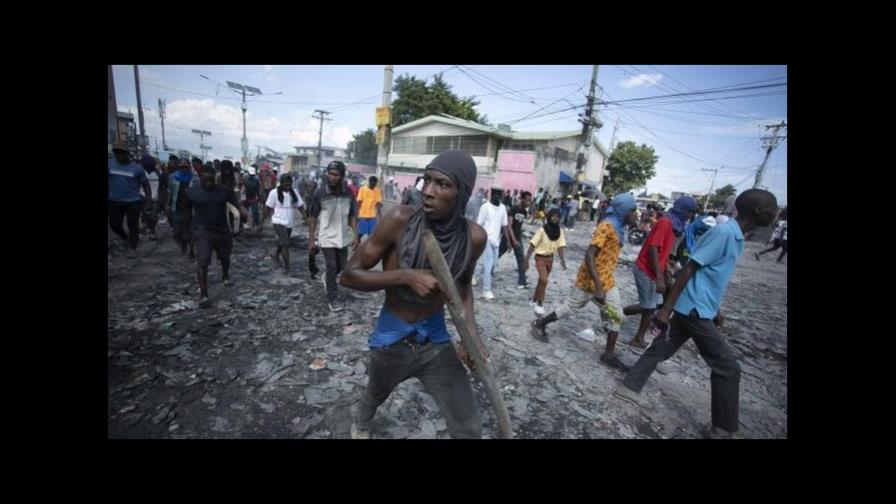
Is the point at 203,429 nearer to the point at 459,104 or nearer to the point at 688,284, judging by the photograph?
the point at 688,284

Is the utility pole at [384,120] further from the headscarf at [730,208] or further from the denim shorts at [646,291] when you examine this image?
the headscarf at [730,208]

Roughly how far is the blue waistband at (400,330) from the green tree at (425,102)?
3405 centimetres

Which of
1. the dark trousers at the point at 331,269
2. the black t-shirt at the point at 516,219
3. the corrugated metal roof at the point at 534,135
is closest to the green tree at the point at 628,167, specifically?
the corrugated metal roof at the point at 534,135

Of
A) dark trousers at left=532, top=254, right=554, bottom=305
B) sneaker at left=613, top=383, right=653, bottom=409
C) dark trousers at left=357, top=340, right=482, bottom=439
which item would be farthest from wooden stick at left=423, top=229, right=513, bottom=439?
dark trousers at left=532, top=254, right=554, bottom=305

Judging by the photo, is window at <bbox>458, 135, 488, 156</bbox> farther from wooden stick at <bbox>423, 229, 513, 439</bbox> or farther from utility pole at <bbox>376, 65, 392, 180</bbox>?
wooden stick at <bbox>423, 229, 513, 439</bbox>

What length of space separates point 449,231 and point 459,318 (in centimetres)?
51

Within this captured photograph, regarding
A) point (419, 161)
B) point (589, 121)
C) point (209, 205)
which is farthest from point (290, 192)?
point (419, 161)

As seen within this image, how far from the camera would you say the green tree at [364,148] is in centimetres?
6003

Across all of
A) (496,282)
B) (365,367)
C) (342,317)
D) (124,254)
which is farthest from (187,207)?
(496,282)

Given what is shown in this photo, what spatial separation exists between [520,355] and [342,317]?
2.38 meters

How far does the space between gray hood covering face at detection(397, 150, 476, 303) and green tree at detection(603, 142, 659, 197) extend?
37.0m

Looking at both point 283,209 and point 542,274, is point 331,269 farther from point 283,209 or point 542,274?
point 542,274

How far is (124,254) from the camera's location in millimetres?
6457

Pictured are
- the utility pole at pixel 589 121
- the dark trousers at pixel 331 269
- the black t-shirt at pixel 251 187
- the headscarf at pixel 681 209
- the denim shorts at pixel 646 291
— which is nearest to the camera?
the denim shorts at pixel 646 291
